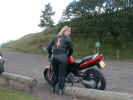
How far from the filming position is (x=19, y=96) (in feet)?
18.2

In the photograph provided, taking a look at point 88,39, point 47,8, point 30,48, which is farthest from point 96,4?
point 47,8

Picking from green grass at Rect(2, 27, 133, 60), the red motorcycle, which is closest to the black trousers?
the red motorcycle

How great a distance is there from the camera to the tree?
41.0 metres

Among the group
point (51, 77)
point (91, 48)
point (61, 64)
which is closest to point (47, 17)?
point (91, 48)

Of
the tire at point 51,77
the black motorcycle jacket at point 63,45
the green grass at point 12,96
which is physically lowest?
the green grass at point 12,96

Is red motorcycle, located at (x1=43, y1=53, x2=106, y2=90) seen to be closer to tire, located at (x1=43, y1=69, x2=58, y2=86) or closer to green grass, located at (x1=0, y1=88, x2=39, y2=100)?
tire, located at (x1=43, y1=69, x2=58, y2=86)

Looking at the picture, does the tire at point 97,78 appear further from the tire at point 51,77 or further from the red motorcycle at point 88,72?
the tire at point 51,77

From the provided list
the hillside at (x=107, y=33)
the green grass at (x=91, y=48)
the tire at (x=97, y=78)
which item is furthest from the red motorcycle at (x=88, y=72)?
the hillside at (x=107, y=33)

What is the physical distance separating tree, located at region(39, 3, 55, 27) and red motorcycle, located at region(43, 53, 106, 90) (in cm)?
3536

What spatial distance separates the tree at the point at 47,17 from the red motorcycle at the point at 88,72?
35362 millimetres

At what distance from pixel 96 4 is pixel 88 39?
4.28 metres

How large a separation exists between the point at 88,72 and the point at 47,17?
1412 inches

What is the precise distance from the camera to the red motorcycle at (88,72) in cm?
563

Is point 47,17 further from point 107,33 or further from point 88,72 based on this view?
point 88,72
